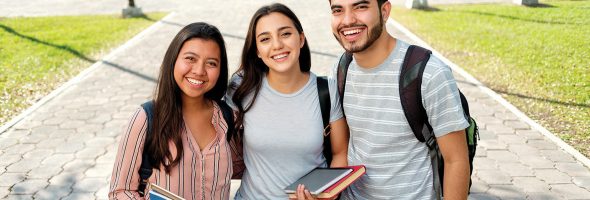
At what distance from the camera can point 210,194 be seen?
2.95 meters

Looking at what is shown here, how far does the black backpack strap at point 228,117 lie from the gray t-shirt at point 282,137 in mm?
71

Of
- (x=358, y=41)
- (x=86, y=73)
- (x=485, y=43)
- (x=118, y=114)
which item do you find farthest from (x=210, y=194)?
(x=485, y=43)

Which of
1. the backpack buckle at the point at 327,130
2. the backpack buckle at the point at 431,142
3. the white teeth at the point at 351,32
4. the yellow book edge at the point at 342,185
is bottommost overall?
the yellow book edge at the point at 342,185

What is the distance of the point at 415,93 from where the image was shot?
2494 millimetres

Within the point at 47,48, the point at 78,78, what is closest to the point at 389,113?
the point at 78,78

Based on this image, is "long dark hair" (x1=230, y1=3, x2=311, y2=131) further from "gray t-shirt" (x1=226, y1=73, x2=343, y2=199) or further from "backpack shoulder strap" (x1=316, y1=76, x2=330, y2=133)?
"backpack shoulder strap" (x1=316, y1=76, x2=330, y2=133)

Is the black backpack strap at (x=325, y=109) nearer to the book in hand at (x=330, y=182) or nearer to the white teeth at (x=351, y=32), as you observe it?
the book in hand at (x=330, y=182)

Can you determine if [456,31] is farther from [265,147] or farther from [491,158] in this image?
[265,147]

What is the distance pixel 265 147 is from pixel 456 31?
431 inches

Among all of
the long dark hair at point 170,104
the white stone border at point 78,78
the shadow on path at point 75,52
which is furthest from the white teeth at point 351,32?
the shadow on path at point 75,52

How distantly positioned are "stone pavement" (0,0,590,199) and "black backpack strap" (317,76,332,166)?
276 centimetres

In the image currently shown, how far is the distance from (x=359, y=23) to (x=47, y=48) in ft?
35.7

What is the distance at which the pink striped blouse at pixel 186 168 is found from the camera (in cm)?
270

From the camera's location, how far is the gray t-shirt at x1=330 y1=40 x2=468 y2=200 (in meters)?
2.47
